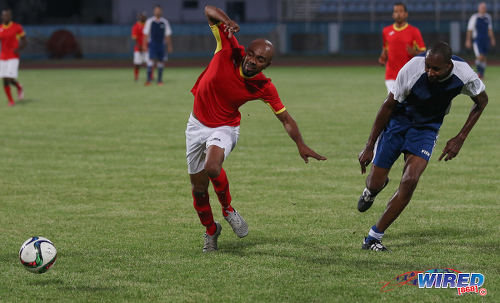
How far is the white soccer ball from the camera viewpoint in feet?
21.0

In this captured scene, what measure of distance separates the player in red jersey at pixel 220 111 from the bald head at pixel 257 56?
5 cm

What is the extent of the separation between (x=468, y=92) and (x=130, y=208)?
4.20 metres

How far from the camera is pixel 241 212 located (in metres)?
9.28

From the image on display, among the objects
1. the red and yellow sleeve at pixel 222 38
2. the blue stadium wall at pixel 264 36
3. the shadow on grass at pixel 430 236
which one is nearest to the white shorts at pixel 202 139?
the red and yellow sleeve at pixel 222 38

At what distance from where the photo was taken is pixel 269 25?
4719 centimetres

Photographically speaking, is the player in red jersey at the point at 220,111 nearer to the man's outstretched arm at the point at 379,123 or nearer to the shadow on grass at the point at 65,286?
the man's outstretched arm at the point at 379,123

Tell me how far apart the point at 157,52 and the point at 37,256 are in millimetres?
22957

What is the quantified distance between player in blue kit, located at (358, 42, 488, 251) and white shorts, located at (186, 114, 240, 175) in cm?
117

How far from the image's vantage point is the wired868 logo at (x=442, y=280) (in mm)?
6145

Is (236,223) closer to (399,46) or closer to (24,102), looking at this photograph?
(399,46)

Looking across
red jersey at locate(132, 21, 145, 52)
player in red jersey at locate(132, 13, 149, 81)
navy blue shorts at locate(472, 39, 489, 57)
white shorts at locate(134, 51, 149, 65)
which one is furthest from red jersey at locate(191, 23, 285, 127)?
red jersey at locate(132, 21, 145, 52)

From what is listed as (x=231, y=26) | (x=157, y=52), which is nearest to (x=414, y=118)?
(x=231, y=26)

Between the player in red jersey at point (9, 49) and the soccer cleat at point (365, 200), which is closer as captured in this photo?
the soccer cleat at point (365, 200)

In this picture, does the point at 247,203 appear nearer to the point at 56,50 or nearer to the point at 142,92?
the point at 142,92
